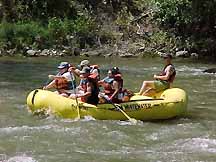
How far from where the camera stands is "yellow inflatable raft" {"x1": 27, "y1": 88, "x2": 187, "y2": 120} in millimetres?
10312

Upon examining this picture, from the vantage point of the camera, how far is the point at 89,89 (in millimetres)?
10383

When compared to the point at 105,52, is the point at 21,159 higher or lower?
higher

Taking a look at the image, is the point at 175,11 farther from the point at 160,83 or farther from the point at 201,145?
the point at 201,145

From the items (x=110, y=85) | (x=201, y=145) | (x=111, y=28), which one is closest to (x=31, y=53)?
(x=111, y=28)

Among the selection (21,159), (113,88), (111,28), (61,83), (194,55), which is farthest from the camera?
(111,28)

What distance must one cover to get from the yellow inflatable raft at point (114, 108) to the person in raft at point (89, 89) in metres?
0.15

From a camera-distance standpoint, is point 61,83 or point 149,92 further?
point 61,83

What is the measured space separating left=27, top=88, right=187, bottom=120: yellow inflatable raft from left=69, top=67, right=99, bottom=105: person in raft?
0.15 metres

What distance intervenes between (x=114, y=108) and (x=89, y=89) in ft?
1.84

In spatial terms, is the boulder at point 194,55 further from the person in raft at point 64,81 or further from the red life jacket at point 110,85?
the red life jacket at point 110,85

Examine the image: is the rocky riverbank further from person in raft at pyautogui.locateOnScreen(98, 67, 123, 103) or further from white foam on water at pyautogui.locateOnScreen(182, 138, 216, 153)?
white foam on water at pyautogui.locateOnScreen(182, 138, 216, 153)

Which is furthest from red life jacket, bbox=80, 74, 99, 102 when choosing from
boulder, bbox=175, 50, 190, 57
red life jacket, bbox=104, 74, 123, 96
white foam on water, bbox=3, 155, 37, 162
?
boulder, bbox=175, 50, 190, 57

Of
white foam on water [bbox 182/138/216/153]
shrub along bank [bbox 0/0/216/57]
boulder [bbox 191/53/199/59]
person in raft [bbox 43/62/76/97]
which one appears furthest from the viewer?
shrub along bank [bbox 0/0/216/57]

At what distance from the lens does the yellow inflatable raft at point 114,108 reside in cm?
1031
